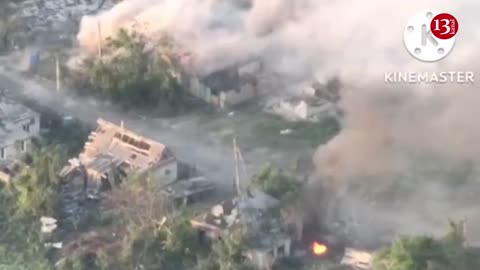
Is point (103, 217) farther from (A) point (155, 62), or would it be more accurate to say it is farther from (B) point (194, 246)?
(A) point (155, 62)

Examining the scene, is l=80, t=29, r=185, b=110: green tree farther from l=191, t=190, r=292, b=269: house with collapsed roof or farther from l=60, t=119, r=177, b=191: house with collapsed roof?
l=191, t=190, r=292, b=269: house with collapsed roof

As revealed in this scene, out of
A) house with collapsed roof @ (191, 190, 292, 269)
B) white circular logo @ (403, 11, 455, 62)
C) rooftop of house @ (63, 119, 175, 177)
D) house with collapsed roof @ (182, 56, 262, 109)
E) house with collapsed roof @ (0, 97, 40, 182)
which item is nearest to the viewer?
house with collapsed roof @ (191, 190, 292, 269)

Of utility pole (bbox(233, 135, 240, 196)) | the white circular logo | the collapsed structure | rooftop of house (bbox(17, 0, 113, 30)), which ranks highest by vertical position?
the white circular logo

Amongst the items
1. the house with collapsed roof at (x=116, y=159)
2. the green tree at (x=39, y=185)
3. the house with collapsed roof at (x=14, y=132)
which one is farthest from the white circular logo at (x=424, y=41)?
the house with collapsed roof at (x=14, y=132)

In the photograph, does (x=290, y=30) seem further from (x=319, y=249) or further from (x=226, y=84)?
(x=319, y=249)

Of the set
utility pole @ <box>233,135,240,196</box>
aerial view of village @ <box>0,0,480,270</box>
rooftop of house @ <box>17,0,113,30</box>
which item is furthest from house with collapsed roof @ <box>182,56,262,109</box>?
rooftop of house @ <box>17,0,113,30</box>

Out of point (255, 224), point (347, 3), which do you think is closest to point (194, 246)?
point (255, 224)

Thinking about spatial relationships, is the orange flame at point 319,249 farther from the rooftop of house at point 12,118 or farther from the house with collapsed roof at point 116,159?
the rooftop of house at point 12,118

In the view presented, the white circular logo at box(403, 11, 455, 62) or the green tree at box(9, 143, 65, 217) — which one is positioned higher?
the white circular logo at box(403, 11, 455, 62)
